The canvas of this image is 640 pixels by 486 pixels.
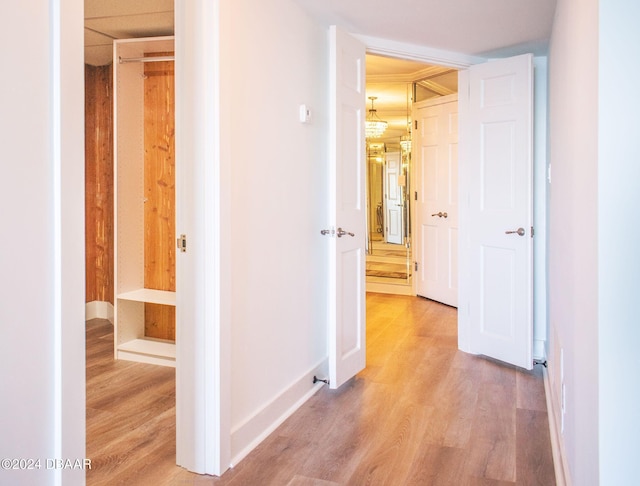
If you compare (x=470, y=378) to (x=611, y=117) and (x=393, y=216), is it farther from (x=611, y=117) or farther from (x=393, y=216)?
(x=393, y=216)

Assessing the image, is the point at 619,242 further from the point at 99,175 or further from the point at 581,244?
the point at 99,175

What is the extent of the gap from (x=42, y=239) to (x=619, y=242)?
4.49ft

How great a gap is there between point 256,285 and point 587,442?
5.23ft

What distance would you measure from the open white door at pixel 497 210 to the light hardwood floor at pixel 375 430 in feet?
0.91

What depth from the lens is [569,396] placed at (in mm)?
2033

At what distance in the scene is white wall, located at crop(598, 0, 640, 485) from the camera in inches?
45.4

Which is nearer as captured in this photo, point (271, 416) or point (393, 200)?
point (271, 416)

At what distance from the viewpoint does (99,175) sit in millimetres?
4941

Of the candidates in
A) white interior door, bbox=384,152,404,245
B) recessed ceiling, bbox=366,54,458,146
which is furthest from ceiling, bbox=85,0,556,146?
white interior door, bbox=384,152,404,245

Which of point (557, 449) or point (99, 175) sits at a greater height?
point (99, 175)

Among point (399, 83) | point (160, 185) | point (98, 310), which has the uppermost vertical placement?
point (399, 83)

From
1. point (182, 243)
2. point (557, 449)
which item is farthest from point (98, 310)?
point (557, 449)

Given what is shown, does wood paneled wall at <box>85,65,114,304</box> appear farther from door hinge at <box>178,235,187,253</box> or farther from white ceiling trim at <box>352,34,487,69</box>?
door hinge at <box>178,235,187,253</box>

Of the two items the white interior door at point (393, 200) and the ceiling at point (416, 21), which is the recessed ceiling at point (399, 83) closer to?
the white interior door at point (393, 200)
